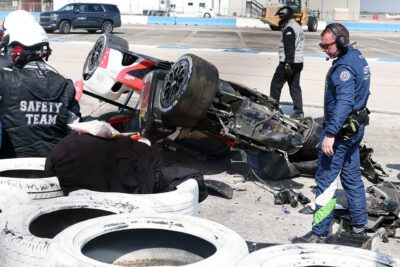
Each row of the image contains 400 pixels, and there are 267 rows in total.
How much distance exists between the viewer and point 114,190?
3918 millimetres

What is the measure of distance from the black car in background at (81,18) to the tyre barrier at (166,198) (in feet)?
96.1

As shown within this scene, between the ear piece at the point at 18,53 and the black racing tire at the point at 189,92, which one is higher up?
the ear piece at the point at 18,53

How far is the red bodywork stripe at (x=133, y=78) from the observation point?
22.9 feet

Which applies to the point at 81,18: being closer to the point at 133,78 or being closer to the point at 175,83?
the point at 133,78

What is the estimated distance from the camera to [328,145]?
4605 millimetres

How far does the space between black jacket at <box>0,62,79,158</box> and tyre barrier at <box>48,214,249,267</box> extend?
6.83 feet

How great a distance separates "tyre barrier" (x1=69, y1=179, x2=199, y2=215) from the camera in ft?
11.0

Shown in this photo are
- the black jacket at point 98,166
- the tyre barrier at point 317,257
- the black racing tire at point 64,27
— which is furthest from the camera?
the black racing tire at point 64,27

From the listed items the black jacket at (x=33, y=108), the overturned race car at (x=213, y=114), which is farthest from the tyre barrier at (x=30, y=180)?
the overturned race car at (x=213, y=114)

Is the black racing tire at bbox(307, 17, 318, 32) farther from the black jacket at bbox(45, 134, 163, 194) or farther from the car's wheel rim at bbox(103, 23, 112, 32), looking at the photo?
the black jacket at bbox(45, 134, 163, 194)

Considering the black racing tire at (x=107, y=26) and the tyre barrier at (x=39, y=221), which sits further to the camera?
the black racing tire at (x=107, y=26)

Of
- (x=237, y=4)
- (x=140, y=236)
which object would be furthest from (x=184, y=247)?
(x=237, y=4)

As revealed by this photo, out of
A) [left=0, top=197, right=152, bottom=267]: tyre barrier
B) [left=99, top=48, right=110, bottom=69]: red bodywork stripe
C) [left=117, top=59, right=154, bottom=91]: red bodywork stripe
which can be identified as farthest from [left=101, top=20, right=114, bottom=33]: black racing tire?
[left=0, top=197, right=152, bottom=267]: tyre barrier

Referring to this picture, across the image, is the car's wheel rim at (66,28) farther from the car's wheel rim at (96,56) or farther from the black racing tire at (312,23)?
the car's wheel rim at (96,56)
